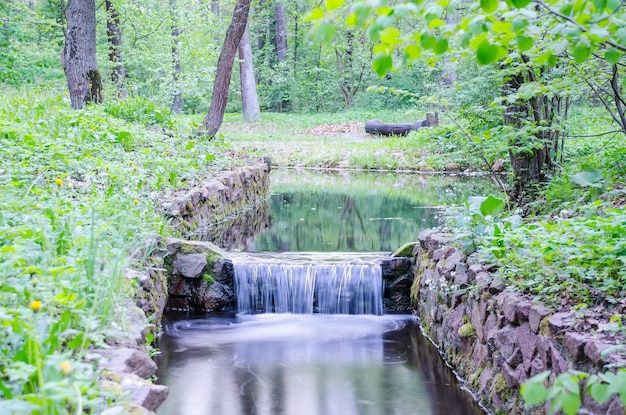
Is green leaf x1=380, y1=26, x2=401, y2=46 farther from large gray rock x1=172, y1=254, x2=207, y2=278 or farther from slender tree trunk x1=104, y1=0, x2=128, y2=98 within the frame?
slender tree trunk x1=104, y1=0, x2=128, y2=98

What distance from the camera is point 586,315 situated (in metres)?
3.94

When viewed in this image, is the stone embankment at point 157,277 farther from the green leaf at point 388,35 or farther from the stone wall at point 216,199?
the green leaf at point 388,35

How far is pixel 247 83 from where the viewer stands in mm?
27891

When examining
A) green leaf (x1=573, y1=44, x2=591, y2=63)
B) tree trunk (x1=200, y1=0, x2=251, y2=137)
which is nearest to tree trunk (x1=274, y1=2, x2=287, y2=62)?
tree trunk (x1=200, y1=0, x2=251, y2=137)

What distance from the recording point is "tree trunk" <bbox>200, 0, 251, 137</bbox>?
43.7 ft

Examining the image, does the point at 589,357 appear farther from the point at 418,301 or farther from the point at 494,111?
the point at 494,111

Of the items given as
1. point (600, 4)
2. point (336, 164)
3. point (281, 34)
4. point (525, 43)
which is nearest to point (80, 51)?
point (336, 164)

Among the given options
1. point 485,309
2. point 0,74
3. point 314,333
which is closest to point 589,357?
point 485,309

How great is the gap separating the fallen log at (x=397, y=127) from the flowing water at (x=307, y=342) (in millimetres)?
11519

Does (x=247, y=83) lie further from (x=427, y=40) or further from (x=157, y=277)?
(x=427, y=40)

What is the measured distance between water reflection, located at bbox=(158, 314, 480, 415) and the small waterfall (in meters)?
0.15

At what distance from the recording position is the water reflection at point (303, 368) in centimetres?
526

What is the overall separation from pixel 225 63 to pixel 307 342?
27.1 feet

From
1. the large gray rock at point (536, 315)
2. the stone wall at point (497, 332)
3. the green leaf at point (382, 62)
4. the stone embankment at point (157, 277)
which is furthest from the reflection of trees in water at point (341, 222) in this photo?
the green leaf at point (382, 62)
